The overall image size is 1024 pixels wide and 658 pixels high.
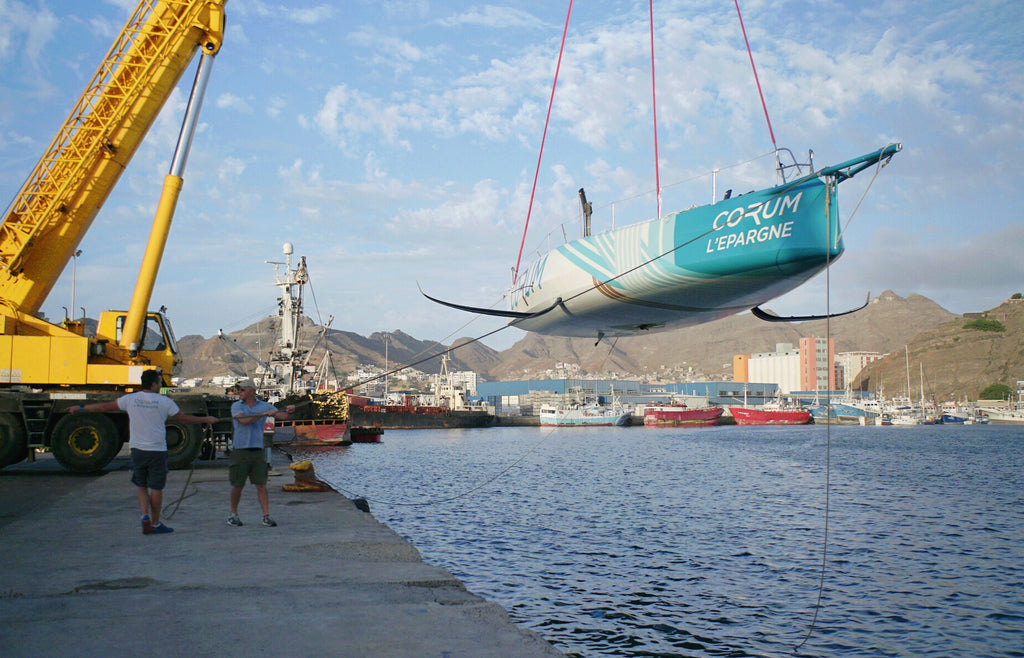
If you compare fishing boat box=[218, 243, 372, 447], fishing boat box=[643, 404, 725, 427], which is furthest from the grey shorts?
fishing boat box=[643, 404, 725, 427]

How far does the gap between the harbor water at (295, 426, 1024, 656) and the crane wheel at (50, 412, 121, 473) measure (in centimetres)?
685

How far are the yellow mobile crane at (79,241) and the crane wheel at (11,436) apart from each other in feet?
0.07

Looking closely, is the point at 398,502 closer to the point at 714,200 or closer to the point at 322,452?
the point at 714,200

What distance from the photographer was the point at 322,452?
51.7m

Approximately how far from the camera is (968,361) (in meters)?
182

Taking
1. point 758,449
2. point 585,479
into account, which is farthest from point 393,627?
point 758,449

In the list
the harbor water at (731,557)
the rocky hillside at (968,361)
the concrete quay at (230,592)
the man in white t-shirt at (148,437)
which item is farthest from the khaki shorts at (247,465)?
the rocky hillside at (968,361)

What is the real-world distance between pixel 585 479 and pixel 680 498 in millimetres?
7303

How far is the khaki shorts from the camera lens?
10.1 meters

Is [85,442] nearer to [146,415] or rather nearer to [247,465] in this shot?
[247,465]

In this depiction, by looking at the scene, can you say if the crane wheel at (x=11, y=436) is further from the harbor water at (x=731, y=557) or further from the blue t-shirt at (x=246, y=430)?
the blue t-shirt at (x=246, y=430)

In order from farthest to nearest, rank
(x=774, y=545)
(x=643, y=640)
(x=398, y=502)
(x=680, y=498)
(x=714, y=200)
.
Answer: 1. (x=680, y=498)
2. (x=398, y=502)
3. (x=774, y=545)
4. (x=714, y=200)
5. (x=643, y=640)

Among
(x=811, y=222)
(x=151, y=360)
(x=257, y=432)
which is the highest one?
(x=811, y=222)

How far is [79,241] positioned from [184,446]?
18.1ft
